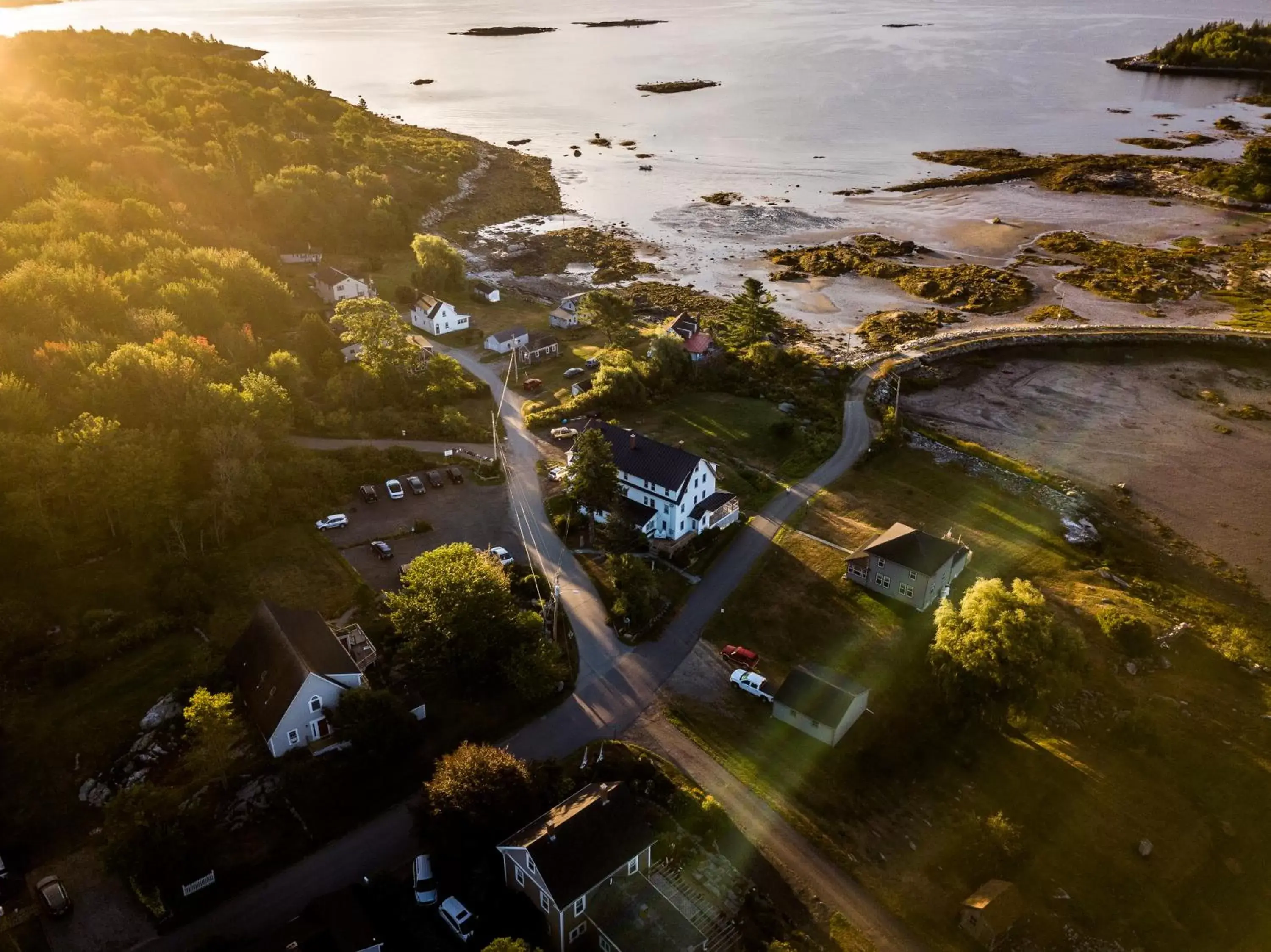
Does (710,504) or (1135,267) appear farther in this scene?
(1135,267)

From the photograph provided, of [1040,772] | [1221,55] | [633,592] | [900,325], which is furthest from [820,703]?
[1221,55]

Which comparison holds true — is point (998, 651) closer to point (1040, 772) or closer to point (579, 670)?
point (1040, 772)

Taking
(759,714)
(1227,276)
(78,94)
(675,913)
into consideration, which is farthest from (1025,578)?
(78,94)

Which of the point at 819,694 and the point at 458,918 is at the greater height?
the point at 819,694

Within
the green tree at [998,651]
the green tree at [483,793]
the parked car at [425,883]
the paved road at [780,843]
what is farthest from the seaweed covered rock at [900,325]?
the parked car at [425,883]

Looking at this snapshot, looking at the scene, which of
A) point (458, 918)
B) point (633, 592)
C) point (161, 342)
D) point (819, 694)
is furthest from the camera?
point (161, 342)

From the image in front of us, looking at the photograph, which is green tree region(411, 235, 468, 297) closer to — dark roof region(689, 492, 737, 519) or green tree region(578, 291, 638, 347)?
green tree region(578, 291, 638, 347)

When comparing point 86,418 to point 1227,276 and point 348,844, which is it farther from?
point 1227,276
